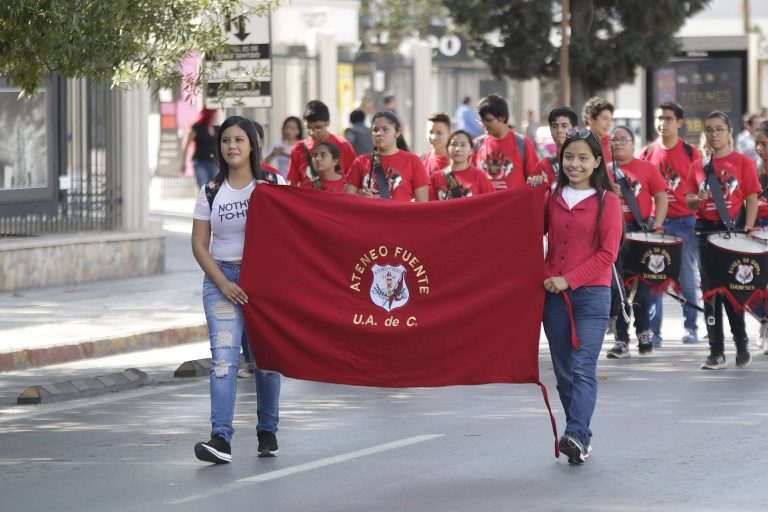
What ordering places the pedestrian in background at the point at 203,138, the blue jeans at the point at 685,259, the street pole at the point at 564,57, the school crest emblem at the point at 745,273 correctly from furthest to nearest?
the street pole at the point at 564,57
the pedestrian in background at the point at 203,138
the blue jeans at the point at 685,259
the school crest emblem at the point at 745,273

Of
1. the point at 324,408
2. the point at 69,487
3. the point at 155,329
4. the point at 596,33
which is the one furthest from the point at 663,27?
the point at 69,487

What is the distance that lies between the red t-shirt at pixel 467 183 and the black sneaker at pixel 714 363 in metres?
2.03

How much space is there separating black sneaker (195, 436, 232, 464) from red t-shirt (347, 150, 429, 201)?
4040 millimetres

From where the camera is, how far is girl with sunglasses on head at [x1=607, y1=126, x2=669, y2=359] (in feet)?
40.8

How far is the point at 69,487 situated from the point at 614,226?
9.52ft

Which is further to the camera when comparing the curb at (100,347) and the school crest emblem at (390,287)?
the curb at (100,347)

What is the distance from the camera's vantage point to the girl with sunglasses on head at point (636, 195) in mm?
12438

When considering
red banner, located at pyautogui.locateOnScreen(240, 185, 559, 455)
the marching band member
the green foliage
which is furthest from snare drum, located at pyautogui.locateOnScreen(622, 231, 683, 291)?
the green foliage

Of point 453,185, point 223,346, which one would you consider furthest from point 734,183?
point 223,346

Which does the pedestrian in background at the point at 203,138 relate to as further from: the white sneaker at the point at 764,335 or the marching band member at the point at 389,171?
the white sneaker at the point at 764,335

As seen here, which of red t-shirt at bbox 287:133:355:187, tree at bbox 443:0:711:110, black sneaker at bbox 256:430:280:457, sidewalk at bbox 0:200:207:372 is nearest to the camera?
black sneaker at bbox 256:430:280:457

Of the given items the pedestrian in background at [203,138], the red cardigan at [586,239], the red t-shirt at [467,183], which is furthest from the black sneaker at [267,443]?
the pedestrian in background at [203,138]

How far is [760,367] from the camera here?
12062 mm

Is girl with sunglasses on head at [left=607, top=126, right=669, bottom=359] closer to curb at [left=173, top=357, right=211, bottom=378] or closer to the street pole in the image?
curb at [left=173, top=357, right=211, bottom=378]
